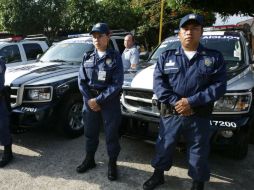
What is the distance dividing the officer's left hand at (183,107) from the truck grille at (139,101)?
2.63 feet

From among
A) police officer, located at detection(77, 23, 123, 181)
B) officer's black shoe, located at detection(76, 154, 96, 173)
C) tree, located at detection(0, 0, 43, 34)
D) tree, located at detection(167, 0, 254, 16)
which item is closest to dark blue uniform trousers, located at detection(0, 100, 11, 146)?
officer's black shoe, located at detection(76, 154, 96, 173)

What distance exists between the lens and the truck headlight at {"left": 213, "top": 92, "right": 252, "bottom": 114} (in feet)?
12.1

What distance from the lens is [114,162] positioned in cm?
395

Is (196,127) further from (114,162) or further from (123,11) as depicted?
(123,11)

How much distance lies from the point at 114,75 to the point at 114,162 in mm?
1061

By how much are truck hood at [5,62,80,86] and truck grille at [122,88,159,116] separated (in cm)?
118

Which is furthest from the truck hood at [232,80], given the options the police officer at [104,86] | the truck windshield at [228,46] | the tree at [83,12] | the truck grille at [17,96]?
the tree at [83,12]

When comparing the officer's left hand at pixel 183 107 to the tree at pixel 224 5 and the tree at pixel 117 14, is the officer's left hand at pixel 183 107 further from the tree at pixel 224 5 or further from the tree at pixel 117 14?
the tree at pixel 117 14

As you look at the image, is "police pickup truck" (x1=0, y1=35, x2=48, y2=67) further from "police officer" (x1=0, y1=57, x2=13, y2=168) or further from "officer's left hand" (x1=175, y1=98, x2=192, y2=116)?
"officer's left hand" (x1=175, y1=98, x2=192, y2=116)

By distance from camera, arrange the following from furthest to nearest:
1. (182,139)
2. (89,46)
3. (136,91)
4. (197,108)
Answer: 1. (89,46)
2. (136,91)
3. (182,139)
4. (197,108)

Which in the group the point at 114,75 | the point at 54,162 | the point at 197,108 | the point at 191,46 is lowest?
the point at 54,162

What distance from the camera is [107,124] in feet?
12.5

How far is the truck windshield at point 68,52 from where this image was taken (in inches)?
238

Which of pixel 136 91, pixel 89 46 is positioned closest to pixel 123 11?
pixel 89 46
